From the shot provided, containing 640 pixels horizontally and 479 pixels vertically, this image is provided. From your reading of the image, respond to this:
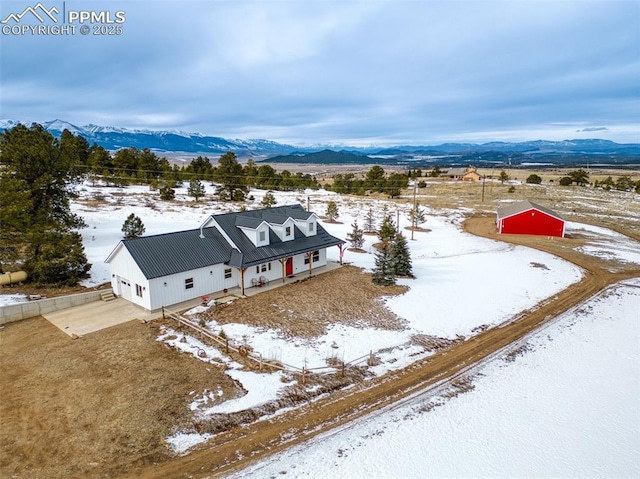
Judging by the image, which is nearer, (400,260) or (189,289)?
(189,289)

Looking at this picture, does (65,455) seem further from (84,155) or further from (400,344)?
(84,155)

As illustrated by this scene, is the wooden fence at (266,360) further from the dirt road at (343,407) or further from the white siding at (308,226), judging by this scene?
the white siding at (308,226)

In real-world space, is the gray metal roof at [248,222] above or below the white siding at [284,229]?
above

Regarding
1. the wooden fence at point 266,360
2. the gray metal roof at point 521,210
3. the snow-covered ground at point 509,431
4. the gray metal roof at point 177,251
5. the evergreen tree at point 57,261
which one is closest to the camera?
the snow-covered ground at point 509,431

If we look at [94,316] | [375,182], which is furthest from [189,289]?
[375,182]

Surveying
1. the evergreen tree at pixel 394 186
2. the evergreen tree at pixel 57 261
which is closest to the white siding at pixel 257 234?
the evergreen tree at pixel 57 261

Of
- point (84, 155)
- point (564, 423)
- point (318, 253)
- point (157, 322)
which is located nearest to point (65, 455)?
point (157, 322)

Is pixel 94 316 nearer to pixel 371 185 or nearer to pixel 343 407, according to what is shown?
pixel 343 407

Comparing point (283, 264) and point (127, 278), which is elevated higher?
point (127, 278)
